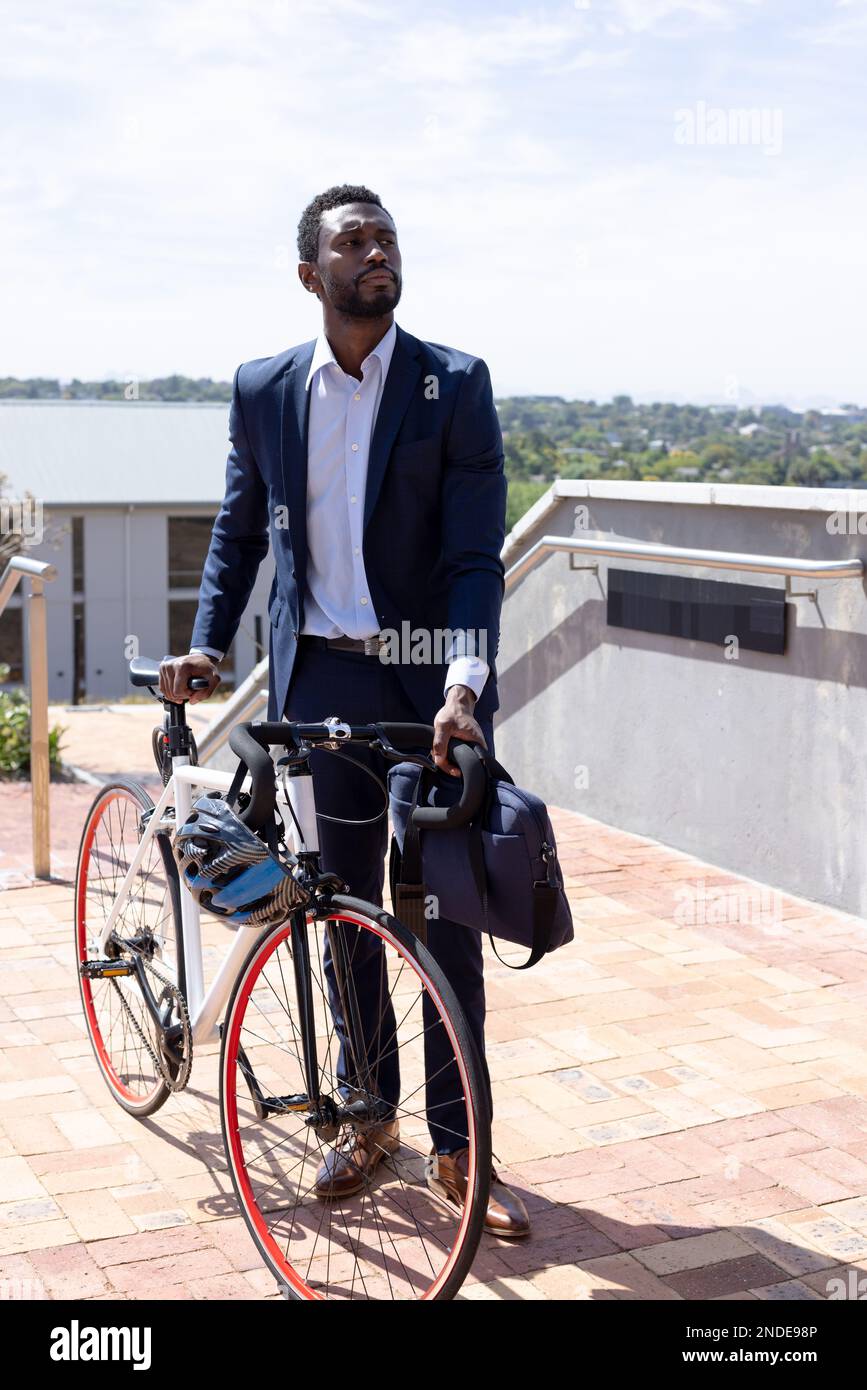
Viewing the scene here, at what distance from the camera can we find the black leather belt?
2.86 metres

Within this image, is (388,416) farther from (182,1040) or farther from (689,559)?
(689,559)

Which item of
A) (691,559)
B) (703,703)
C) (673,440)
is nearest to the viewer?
(691,559)

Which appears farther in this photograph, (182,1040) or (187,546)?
(187,546)

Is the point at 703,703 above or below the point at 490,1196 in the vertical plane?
above

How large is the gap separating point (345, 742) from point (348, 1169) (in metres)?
0.92

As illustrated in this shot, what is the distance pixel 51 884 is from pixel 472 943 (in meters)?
2.77

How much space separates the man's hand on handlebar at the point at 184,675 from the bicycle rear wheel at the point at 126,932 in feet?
1.21

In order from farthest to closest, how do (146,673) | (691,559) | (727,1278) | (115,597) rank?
(115,597)
(691,559)
(146,673)
(727,1278)

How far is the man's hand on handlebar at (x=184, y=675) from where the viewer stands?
114 inches

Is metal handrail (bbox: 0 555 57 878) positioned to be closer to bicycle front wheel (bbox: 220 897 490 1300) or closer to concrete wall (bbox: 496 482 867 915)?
Result: concrete wall (bbox: 496 482 867 915)

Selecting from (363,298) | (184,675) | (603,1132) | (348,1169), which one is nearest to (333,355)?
(363,298)

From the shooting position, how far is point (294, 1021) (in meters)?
2.77

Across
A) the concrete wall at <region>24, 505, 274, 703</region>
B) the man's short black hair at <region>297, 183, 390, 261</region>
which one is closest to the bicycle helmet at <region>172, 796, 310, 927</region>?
the man's short black hair at <region>297, 183, 390, 261</region>

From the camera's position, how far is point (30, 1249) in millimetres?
2707
